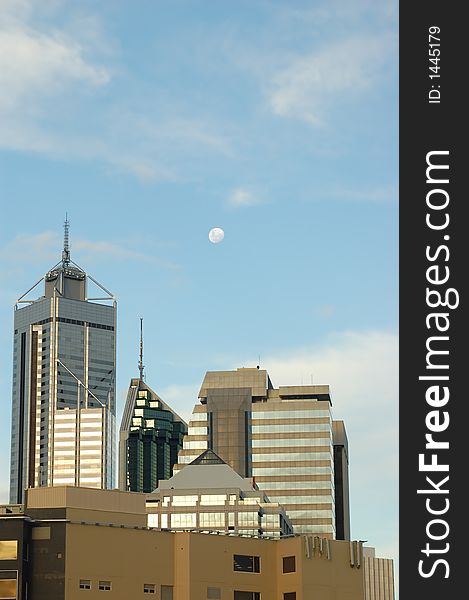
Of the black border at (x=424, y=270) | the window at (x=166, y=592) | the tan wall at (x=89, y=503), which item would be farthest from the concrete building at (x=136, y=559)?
the black border at (x=424, y=270)

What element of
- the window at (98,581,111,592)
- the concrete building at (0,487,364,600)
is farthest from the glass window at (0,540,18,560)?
the window at (98,581,111,592)

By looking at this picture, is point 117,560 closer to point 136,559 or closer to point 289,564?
point 136,559

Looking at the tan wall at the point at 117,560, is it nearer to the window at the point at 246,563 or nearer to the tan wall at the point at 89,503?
the tan wall at the point at 89,503

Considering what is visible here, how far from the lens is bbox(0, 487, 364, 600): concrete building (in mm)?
131750

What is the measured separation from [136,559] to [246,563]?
12108 millimetres

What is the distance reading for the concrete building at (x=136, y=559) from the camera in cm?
13175

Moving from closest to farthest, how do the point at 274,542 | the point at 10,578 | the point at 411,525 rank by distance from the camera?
the point at 411,525
the point at 10,578
the point at 274,542

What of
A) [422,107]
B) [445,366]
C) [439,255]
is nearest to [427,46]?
[422,107]

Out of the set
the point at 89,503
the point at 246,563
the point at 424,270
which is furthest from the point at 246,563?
the point at 424,270

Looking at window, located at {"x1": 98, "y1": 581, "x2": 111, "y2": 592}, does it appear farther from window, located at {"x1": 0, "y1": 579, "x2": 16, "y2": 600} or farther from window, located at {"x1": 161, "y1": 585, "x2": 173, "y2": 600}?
window, located at {"x1": 0, "y1": 579, "x2": 16, "y2": 600}

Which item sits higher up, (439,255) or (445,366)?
(439,255)

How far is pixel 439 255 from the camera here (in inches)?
2061

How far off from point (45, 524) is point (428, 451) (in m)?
89.3

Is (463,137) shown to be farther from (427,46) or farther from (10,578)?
(10,578)
